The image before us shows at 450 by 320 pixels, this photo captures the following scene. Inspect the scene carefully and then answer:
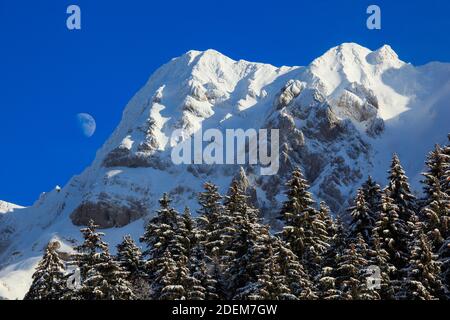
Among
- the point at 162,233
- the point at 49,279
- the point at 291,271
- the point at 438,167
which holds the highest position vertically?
the point at 438,167

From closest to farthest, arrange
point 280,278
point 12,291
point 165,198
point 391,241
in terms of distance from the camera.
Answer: point 280,278
point 391,241
point 165,198
point 12,291

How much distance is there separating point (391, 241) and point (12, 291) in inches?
4928

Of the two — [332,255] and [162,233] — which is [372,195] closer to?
[332,255]

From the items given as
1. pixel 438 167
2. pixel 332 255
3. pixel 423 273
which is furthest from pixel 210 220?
pixel 423 273

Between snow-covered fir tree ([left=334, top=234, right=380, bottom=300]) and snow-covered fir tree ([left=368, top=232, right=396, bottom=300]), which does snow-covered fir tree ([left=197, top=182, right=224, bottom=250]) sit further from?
snow-covered fir tree ([left=368, top=232, right=396, bottom=300])

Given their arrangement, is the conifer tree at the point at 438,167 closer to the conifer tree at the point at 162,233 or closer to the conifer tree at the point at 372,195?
the conifer tree at the point at 372,195

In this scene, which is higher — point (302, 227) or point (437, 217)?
point (302, 227)

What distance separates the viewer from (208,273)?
2106 inches

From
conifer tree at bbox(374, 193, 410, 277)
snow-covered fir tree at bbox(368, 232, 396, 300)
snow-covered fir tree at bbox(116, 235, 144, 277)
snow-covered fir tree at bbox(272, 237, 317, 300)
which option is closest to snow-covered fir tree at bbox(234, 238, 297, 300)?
snow-covered fir tree at bbox(272, 237, 317, 300)

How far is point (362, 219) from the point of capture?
2212 inches

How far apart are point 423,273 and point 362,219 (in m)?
10.5

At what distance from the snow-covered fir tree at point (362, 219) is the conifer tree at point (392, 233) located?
2211mm

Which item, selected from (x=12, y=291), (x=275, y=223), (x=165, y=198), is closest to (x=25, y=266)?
(x=12, y=291)
